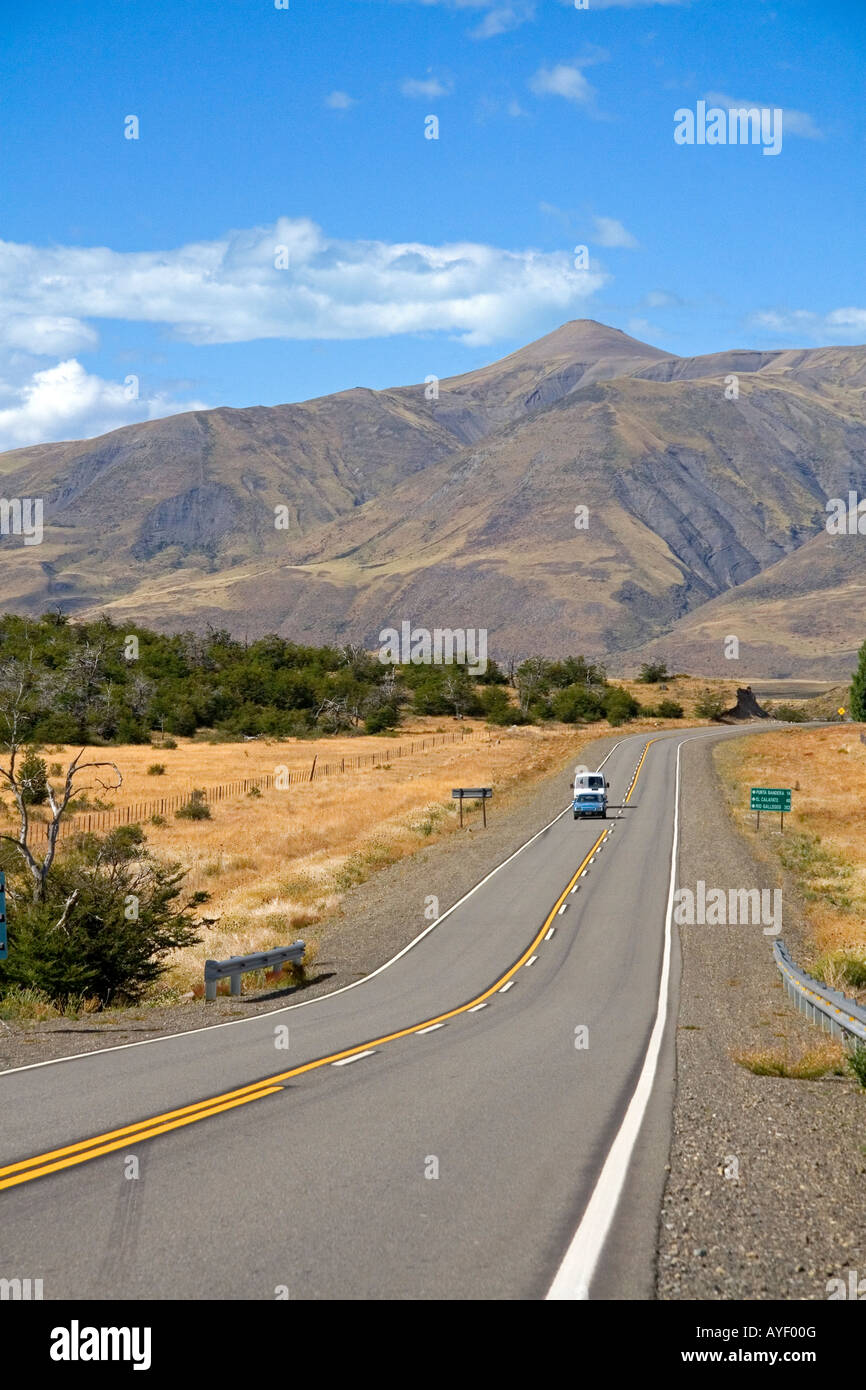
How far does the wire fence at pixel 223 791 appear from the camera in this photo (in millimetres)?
48562

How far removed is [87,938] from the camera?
68.7 feet

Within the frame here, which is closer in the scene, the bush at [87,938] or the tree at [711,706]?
the bush at [87,938]

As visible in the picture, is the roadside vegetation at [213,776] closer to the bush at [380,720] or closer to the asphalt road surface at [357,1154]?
the bush at [380,720]

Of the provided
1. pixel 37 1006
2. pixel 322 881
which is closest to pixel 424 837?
pixel 322 881

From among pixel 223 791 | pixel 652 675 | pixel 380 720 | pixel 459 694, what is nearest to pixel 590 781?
pixel 223 791

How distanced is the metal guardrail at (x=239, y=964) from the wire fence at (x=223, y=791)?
25005 mm

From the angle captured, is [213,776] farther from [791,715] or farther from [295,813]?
[791,715]

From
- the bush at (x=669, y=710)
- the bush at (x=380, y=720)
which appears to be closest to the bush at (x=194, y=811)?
the bush at (x=380, y=720)

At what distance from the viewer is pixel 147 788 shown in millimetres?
60250

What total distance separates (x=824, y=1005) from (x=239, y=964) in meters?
9.86

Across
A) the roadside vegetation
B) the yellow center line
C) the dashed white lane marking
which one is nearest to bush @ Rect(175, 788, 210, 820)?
the roadside vegetation

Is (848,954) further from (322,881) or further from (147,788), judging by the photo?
(147,788)
